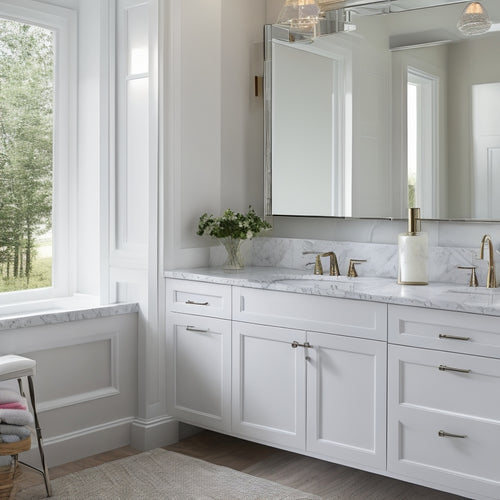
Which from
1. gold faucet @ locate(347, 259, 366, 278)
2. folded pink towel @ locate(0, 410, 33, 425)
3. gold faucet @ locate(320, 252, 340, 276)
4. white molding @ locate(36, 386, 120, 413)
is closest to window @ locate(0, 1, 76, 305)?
white molding @ locate(36, 386, 120, 413)

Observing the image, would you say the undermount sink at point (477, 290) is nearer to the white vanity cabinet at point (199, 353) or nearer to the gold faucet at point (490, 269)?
the gold faucet at point (490, 269)

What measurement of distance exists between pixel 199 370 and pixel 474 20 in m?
1.93

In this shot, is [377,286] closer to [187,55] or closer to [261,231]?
[261,231]

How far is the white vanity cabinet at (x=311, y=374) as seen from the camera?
2.71 metres

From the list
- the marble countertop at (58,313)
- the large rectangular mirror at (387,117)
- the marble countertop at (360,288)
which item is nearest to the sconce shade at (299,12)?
the large rectangular mirror at (387,117)

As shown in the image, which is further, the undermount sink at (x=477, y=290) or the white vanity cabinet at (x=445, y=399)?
the undermount sink at (x=477, y=290)

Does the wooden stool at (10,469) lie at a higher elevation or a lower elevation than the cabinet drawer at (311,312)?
lower

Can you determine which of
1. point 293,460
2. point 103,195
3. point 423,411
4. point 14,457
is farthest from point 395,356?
point 103,195

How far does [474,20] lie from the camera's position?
2.93 m

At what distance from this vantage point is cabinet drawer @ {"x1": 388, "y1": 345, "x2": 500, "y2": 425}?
2.41 m

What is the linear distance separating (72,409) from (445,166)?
1.98 meters

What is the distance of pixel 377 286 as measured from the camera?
115 inches

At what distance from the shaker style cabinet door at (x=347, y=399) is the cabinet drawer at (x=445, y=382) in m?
0.07

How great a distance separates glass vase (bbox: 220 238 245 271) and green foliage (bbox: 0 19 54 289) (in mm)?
968
